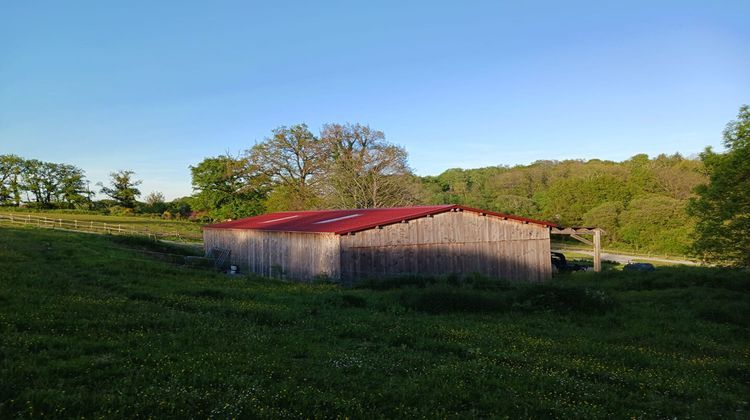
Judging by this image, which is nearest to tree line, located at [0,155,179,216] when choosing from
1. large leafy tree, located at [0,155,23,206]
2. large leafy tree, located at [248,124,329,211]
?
large leafy tree, located at [0,155,23,206]

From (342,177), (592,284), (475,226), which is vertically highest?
(342,177)

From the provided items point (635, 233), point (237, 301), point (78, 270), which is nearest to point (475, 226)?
point (237, 301)

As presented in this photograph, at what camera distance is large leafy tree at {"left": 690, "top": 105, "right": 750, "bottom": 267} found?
23188 mm

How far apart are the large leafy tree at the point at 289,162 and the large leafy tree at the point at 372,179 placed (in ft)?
16.4

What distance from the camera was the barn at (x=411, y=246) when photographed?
21.4 m

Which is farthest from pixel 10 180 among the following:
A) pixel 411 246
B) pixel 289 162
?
pixel 411 246

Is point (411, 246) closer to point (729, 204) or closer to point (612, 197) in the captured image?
point (729, 204)

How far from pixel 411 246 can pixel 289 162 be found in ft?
124

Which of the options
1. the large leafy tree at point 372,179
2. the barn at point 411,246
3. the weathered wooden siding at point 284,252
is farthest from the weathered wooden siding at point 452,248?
the large leafy tree at point 372,179

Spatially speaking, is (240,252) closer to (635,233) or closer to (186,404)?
(186,404)

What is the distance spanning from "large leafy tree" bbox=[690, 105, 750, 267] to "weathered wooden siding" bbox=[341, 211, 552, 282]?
8.45m

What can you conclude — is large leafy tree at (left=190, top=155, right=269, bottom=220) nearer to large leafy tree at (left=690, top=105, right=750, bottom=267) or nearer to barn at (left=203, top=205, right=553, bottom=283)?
barn at (left=203, top=205, right=553, bottom=283)

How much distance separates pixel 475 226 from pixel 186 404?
20.3 metres

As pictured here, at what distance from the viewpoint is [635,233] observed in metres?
61.8
